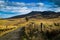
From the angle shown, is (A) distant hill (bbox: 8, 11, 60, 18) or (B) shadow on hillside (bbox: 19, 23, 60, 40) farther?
(A) distant hill (bbox: 8, 11, 60, 18)

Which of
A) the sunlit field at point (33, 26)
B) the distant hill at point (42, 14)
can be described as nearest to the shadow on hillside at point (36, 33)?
the sunlit field at point (33, 26)

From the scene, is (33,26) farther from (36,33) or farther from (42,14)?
(42,14)

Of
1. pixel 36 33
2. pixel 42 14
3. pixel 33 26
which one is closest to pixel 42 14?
pixel 42 14

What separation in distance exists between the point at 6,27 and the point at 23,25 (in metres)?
0.71

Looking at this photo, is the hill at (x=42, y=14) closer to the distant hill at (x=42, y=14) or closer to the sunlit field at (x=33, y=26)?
the distant hill at (x=42, y=14)

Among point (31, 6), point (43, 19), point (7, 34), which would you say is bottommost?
point (7, 34)

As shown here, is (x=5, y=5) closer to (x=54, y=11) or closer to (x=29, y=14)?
(x=29, y=14)

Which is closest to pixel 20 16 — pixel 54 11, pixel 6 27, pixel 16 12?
→ pixel 16 12

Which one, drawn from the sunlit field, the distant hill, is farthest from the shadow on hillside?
the distant hill

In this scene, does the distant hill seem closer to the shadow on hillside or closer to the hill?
the hill

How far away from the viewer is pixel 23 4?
26.1ft

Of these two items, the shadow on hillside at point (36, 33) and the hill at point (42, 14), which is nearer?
the shadow on hillside at point (36, 33)

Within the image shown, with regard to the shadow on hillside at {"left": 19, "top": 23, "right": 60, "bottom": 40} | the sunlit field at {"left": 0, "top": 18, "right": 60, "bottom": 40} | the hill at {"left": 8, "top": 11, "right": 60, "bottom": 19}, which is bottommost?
the shadow on hillside at {"left": 19, "top": 23, "right": 60, "bottom": 40}

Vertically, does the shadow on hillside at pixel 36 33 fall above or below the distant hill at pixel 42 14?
below
